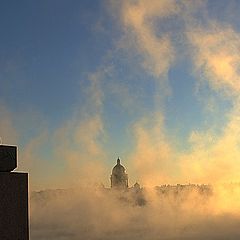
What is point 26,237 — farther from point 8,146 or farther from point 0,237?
point 8,146

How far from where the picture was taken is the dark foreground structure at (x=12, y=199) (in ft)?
74.7

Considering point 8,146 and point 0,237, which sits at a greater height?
point 8,146

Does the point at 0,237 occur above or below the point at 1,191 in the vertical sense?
below

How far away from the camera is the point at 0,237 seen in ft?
73.6

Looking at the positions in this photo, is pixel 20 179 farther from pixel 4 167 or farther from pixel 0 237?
pixel 0 237

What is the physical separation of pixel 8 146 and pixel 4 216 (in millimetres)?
2840

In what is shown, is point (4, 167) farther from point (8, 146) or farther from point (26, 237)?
point (26, 237)

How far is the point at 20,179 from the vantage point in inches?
920

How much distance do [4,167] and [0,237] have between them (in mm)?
2777

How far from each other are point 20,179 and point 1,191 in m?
0.99

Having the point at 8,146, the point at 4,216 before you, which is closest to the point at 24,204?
the point at 4,216

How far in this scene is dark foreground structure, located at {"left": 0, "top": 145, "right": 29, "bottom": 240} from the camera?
897 inches

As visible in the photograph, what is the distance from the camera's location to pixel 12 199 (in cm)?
2306

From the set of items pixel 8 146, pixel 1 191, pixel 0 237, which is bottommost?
→ pixel 0 237
